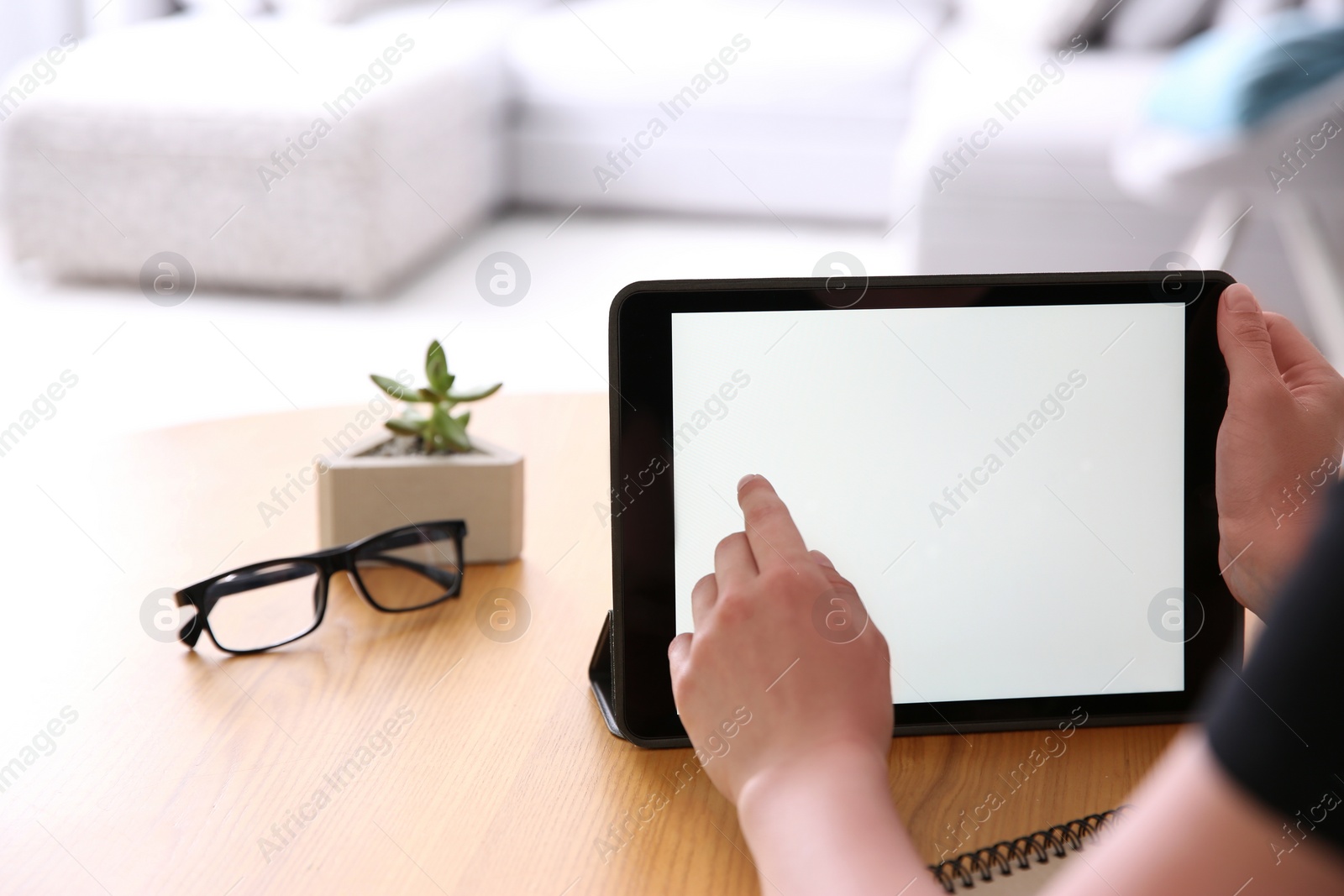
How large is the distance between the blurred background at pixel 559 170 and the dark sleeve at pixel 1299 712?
2.07m

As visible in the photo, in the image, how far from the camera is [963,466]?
557mm

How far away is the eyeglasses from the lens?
2.19 feet

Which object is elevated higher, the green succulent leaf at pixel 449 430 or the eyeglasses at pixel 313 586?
the green succulent leaf at pixel 449 430

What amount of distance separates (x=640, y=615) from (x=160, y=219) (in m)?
2.70

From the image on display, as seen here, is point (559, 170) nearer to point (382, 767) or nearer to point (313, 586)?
point (313, 586)

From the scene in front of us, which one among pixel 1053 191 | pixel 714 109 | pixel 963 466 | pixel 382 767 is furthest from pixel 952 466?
pixel 714 109

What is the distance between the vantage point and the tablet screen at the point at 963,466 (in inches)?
21.6

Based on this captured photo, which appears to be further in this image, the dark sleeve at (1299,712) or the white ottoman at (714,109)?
the white ottoman at (714,109)

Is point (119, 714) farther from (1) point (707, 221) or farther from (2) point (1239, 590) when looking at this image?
(1) point (707, 221)

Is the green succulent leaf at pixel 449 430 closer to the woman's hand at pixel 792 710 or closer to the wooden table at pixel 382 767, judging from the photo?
the wooden table at pixel 382 767

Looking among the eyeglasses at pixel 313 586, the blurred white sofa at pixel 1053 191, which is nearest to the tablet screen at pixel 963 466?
the eyeglasses at pixel 313 586

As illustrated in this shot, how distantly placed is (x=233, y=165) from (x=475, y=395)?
7.54 ft

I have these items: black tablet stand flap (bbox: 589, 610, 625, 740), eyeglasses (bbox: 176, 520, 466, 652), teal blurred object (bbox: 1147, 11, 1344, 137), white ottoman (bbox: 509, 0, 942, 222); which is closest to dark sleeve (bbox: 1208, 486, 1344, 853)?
black tablet stand flap (bbox: 589, 610, 625, 740)

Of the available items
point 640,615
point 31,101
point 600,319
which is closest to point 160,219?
point 31,101
